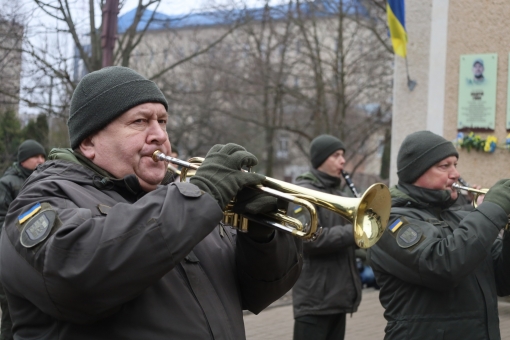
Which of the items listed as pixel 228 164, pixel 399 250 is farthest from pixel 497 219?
pixel 228 164

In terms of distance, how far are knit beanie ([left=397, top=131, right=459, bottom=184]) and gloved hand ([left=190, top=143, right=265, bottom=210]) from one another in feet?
6.29

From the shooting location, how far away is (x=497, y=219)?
3635 mm

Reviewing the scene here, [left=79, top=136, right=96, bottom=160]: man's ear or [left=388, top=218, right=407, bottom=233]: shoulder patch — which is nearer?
[left=79, top=136, right=96, bottom=160]: man's ear

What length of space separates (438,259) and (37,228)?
2155 mm

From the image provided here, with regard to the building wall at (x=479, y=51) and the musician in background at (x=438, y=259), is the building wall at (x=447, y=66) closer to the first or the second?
the building wall at (x=479, y=51)

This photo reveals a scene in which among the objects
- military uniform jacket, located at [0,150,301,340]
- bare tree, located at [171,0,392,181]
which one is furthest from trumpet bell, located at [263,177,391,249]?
bare tree, located at [171,0,392,181]

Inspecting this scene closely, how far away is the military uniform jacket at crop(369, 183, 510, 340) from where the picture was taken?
3584mm

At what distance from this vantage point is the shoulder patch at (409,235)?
146 inches

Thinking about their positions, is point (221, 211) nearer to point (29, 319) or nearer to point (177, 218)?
point (177, 218)

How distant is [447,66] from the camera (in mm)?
8266

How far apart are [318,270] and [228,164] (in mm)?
3826

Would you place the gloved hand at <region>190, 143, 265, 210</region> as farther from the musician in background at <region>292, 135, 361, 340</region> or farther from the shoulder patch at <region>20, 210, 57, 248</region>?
the musician in background at <region>292, 135, 361, 340</region>

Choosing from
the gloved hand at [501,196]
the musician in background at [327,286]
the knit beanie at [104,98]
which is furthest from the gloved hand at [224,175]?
the musician in background at [327,286]

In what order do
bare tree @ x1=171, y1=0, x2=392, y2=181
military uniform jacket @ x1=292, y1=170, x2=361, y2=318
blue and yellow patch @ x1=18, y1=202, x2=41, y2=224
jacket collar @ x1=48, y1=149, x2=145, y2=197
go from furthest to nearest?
bare tree @ x1=171, y1=0, x2=392, y2=181 < military uniform jacket @ x1=292, y1=170, x2=361, y2=318 < jacket collar @ x1=48, y1=149, x2=145, y2=197 < blue and yellow patch @ x1=18, y1=202, x2=41, y2=224
